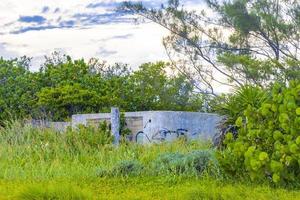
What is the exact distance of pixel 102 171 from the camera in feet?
34.1

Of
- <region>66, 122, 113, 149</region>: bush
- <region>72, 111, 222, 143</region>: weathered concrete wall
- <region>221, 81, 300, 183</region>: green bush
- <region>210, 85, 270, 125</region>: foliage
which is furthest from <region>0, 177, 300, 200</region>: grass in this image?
<region>72, 111, 222, 143</region>: weathered concrete wall

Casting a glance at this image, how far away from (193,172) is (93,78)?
22749 mm

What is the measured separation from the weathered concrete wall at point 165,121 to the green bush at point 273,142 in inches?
588

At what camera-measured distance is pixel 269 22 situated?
86.2 feet

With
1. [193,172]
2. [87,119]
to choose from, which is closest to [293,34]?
[87,119]

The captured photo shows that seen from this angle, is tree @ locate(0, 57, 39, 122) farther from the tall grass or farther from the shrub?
the shrub

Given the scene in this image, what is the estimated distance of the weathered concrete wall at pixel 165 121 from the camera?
24.9 meters

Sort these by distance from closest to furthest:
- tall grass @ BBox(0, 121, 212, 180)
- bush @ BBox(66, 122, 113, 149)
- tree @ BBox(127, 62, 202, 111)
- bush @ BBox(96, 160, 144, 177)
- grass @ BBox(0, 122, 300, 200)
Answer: grass @ BBox(0, 122, 300, 200)
bush @ BBox(96, 160, 144, 177)
tall grass @ BBox(0, 121, 212, 180)
bush @ BBox(66, 122, 113, 149)
tree @ BBox(127, 62, 202, 111)

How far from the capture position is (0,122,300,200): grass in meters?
7.91

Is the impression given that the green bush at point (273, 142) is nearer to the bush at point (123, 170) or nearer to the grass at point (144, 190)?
the grass at point (144, 190)

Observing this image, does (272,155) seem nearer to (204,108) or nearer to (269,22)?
(269,22)

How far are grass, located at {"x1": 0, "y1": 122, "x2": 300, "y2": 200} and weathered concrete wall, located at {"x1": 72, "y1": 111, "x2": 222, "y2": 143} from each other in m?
9.78

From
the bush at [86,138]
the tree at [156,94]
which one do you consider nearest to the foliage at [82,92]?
the tree at [156,94]

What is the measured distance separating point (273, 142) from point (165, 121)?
15898mm
